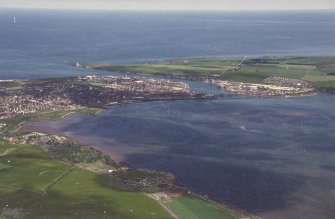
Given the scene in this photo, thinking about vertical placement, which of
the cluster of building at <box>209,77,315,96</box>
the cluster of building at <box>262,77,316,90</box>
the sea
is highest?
the cluster of building at <box>262,77,316,90</box>

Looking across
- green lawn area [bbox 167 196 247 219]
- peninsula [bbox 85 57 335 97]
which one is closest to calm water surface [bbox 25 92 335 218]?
green lawn area [bbox 167 196 247 219]

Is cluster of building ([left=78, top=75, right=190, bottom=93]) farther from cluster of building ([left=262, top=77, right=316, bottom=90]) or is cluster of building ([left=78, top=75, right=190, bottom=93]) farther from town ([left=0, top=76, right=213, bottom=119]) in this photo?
cluster of building ([left=262, top=77, right=316, bottom=90])

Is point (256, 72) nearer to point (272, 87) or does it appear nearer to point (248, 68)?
point (248, 68)

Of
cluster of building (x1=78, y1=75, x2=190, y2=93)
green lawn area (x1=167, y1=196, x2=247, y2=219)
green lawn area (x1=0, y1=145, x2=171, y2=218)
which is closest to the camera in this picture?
green lawn area (x1=0, y1=145, x2=171, y2=218)

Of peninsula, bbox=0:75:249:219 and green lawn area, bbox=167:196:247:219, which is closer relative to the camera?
green lawn area, bbox=167:196:247:219

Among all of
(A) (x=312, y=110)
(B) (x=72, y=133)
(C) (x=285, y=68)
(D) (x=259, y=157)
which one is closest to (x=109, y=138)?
(B) (x=72, y=133)

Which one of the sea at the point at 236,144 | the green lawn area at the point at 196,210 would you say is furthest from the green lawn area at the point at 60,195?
the sea at the point at 236,144

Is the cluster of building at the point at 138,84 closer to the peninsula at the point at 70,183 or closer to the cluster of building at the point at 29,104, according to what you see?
the cluster of building at the point at 29,104
